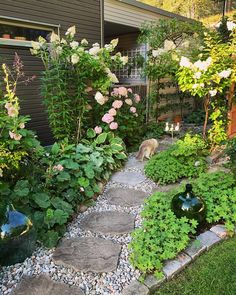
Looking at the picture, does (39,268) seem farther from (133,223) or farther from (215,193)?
(215,193)

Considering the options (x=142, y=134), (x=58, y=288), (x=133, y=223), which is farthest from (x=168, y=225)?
(x=142, y=134)

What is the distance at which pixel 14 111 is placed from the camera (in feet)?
7.64

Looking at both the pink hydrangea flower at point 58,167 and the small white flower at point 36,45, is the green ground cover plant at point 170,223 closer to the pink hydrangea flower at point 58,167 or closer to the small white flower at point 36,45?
the pink hydrangea flower at point 58,167

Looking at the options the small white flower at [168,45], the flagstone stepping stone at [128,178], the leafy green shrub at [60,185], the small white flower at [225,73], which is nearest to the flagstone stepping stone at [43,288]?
the leafy green shrub at [60,185]

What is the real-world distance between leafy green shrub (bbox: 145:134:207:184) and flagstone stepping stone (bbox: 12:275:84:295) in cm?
198

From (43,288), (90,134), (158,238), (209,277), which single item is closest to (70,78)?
(90,134)

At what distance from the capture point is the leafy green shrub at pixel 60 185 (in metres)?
2.38

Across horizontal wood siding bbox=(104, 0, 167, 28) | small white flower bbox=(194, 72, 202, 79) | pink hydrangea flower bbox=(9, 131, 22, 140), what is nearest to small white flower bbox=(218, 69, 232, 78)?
small white flower bbox=(194, 72, 202, 79)

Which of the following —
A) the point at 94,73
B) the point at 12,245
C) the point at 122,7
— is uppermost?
the point at 122,7

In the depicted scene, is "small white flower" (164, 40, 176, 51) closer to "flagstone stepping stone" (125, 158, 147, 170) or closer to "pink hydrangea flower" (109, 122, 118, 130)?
"pink hydrangea flower" (109, 122, 118, 130)

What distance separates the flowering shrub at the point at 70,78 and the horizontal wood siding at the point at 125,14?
2519mm

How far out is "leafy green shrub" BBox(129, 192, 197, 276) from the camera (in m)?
1.99

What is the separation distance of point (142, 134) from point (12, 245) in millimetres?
3975

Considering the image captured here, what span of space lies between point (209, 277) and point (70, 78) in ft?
10.1
